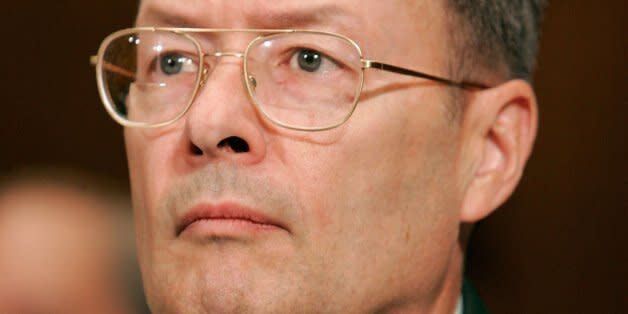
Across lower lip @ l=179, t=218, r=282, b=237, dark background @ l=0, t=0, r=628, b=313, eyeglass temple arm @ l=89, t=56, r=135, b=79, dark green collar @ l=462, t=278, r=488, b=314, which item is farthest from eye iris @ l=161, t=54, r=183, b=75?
dark background @ l=0, t=0, r=628, b=313

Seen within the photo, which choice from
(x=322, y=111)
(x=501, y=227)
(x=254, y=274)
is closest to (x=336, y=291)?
(x=254, y=274)

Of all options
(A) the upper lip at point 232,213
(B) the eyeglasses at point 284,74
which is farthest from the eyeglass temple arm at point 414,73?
(A) the upper lip at point 232,213

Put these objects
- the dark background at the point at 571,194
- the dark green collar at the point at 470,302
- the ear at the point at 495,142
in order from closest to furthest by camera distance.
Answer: the ear at the point at 495,142 < the dark green collar at the point at 470,302 < the dark background at the point at 571,194

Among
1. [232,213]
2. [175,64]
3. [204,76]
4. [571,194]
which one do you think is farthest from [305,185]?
[571,194]

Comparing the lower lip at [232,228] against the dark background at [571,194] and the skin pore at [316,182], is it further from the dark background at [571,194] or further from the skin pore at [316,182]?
the dark background at [571,194]

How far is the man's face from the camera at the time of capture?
1.88 m

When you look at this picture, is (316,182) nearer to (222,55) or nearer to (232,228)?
(232,228)

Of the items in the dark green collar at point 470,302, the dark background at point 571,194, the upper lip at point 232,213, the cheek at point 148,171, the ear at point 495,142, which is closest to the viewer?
the upper lip at point 232,213

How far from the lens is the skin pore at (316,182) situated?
1.88 meters

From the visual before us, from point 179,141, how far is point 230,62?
0.19m

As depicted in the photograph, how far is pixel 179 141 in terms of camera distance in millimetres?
2002

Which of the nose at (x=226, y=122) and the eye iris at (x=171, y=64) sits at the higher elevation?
the eye iris at (x=171, y=64)

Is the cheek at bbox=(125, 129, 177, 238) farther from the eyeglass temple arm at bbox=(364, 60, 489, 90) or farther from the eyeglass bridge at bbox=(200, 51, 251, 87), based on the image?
the eyeglass temple arm at bbox=(364, 60, 489, 90)

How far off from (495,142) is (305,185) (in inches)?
20.0
